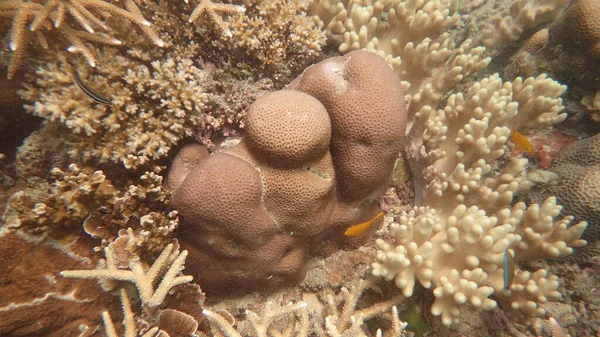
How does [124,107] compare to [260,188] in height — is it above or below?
above

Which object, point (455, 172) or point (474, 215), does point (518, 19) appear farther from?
point (474, 215)

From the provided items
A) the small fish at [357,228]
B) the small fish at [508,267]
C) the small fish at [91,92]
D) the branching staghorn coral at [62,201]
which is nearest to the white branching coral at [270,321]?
the small fish at [357,228]

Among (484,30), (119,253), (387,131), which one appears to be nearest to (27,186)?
(119,253)

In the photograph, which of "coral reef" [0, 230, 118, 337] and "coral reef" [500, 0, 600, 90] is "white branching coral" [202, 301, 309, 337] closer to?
"coral reef" [0, 230, 118, 337]

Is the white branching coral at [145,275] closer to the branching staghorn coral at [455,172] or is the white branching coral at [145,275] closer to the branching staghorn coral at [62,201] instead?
the branching staghorn coral at [62,201]

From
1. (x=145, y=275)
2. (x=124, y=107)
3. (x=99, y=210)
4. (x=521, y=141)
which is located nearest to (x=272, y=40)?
(x=124, y=107)

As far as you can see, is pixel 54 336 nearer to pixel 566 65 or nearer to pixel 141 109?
pixel 141 109
